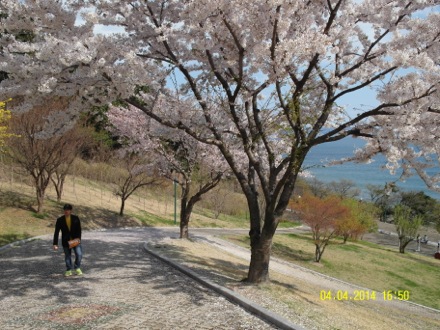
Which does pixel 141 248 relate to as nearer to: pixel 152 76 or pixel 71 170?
pixel 152 76

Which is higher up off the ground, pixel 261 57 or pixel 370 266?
pixel 261 57

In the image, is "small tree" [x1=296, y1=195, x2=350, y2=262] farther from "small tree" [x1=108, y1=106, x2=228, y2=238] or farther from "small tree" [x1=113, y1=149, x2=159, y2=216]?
"small tree" [x1=113, y1=149, x2=159, y2=216]

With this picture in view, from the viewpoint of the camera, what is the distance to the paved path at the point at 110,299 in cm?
617

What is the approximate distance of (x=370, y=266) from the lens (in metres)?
26.2

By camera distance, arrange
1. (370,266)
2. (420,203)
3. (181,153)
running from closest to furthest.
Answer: (181,153) < (370,266) < (420,203)

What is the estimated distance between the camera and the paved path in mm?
6172

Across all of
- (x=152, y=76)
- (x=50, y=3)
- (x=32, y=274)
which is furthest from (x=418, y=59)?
(x=32, y=274)

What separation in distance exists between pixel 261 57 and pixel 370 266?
2223 cm

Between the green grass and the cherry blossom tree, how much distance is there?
14.4 meters

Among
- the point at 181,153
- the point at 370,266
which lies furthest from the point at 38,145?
the point at 370,266

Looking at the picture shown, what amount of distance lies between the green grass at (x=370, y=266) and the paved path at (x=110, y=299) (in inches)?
593

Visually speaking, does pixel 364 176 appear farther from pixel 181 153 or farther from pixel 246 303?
pixel 246 303

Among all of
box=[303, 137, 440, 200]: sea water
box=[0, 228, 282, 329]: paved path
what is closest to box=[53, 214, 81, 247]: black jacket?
box=[0, 228, 282, 329]: paved path
